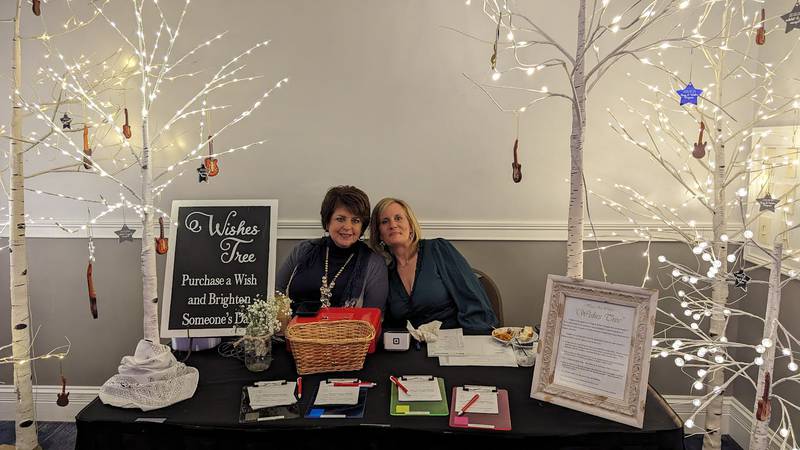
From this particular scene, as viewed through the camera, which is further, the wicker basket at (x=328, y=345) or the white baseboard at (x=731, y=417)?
the white baseboard at (x=731, y=417)

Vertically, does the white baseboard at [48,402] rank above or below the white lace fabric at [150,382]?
below

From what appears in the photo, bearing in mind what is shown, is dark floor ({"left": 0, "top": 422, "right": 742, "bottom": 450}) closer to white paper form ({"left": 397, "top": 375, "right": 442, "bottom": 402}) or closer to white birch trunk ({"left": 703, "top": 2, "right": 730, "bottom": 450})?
white birch trunk ({"left": 703, "top": 2, "right": 730, "bottom": 450})

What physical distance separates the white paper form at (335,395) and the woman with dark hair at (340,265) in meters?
0.75

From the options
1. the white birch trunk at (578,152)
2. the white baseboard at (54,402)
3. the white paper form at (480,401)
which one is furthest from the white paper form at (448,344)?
the white baseboard at (54,402)

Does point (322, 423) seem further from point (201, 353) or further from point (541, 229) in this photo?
point (541, 229)

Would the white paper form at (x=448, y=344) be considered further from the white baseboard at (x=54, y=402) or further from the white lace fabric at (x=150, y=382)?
the white baseboard at (x=54, y=402)

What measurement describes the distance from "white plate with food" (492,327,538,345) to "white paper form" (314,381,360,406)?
2.05ft

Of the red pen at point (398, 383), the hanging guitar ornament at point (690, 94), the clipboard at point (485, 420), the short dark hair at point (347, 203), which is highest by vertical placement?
the hanging guitar ornament at point (690, 94)

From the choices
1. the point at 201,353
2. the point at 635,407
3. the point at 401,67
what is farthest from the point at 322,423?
the point at 401,67

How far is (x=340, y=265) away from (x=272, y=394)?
948 mm

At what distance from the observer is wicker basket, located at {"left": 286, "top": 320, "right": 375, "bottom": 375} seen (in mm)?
1738

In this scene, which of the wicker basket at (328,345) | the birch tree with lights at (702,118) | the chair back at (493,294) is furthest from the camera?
the chair back at (493,294)

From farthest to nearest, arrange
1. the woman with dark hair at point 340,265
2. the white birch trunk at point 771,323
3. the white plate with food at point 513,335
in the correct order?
the woman with dark hair at point 340,265 < the white plate with food at point 513,335 < the white birch trunk at point 771,323

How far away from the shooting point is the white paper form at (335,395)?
61.5 inches
